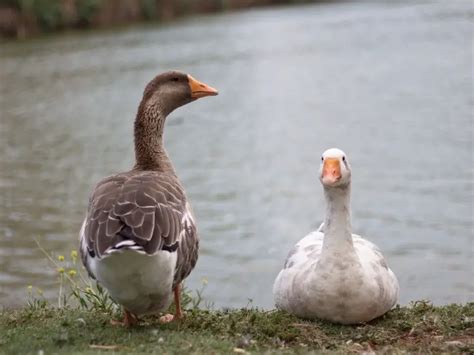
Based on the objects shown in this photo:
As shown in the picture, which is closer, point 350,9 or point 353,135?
point 353,135

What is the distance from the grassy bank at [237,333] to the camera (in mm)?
5789

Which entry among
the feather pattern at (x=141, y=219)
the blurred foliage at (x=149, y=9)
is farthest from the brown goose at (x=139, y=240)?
the blurred foliage at (x=149, y=9)

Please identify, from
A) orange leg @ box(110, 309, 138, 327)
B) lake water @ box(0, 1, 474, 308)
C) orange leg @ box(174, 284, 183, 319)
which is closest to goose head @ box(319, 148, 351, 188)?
orange leg @ box(174, 284, 183, 319)

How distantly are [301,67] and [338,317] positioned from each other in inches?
1265

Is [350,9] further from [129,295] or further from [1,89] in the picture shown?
[129,295]

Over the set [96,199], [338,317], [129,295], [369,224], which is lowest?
[369,224]

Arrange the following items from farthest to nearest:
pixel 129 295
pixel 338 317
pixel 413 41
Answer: pixel 413 41 < pixel 338 317 < pixel 129 295

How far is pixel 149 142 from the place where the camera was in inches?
287

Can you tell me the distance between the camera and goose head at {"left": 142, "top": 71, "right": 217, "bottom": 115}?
7.35m

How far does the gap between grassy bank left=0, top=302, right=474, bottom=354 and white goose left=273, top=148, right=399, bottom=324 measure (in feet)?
0.41

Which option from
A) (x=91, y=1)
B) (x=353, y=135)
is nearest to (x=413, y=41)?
(x=353, y=135)

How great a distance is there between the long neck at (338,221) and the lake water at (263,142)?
157 inches

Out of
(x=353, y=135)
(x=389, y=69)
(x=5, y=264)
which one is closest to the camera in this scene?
(x=5, y=264)

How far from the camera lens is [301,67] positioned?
38.3 metres
